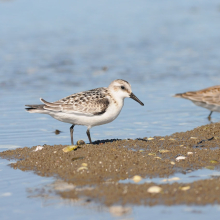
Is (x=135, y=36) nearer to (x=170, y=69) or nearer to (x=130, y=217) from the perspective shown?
(x=170, y=69)

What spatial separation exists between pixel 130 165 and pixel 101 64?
1179 cm

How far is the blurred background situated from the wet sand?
1337mm

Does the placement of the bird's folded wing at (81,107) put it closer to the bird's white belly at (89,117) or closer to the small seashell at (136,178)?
the bird's white belly at (89,117)

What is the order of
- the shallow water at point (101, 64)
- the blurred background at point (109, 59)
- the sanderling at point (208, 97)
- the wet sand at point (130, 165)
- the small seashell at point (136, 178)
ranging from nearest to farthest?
the wet sand at point (130, 165), the small seashell at point (136, 178), the shallow water at point (101, 64), the blurred background at point (109, 59), the sanderling at point (208, 97)

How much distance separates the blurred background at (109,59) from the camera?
11.6 meters

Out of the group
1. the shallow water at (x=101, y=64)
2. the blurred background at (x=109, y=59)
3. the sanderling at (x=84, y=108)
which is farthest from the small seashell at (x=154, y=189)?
the blurred background at (x=109, y=59)

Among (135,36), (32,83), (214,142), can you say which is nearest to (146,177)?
(214,142)

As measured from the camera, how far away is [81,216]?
5.50m

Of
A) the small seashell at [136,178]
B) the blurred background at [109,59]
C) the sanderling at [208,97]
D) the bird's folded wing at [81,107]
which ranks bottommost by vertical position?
the small seashell at [136,178]

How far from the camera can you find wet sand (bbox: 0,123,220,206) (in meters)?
5.96

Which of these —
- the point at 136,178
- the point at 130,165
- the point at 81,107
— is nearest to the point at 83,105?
the point at 81,107

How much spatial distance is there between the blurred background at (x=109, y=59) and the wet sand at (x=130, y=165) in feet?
4.39

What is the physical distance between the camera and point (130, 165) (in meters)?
7.52

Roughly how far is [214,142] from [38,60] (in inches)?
468
